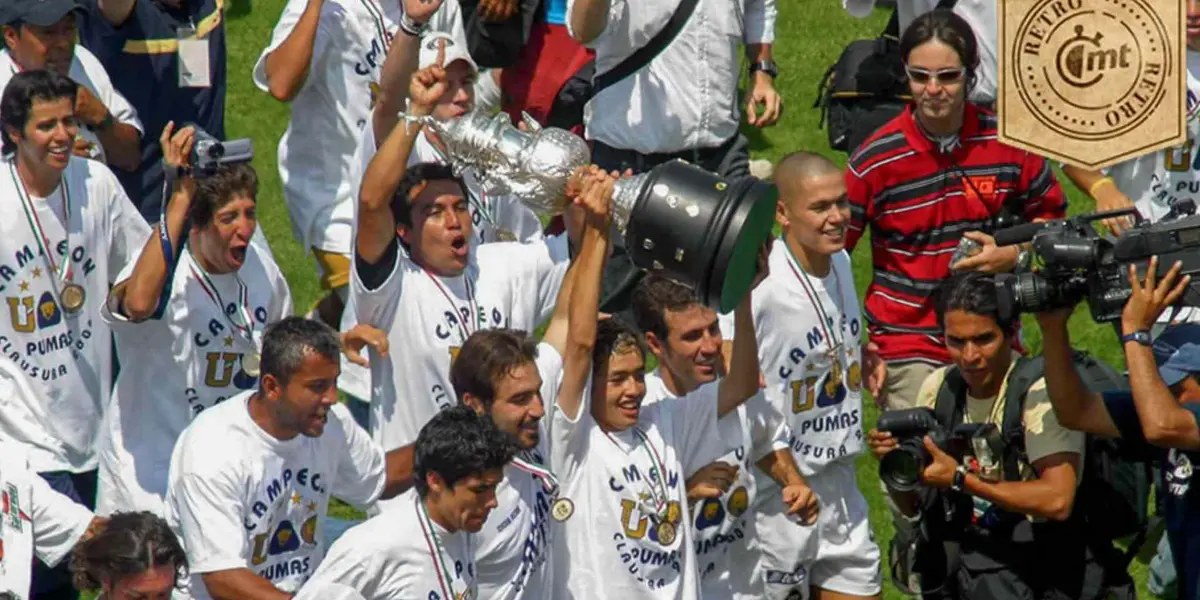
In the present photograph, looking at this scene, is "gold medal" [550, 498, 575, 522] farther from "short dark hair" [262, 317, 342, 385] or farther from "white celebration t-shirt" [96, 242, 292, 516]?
"white celebration t-shirt" [96, 242, 292, 516]

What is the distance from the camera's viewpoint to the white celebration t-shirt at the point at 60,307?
10.0m

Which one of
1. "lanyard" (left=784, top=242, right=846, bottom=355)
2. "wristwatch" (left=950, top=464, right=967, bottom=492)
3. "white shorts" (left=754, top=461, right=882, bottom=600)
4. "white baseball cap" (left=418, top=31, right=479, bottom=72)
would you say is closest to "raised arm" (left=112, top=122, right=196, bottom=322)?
"white baseball cap" (left=418, top=31, right=479, bottom=72)

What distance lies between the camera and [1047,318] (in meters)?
8.73

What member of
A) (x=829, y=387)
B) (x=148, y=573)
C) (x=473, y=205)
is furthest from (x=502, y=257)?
(x=148, y=573)

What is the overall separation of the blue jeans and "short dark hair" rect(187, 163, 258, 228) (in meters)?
1.15

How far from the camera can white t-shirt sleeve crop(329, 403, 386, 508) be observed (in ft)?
31.1

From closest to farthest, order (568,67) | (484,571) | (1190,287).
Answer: (1190,287)
(484,571)
(568,67)

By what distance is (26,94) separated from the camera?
9.94 metres

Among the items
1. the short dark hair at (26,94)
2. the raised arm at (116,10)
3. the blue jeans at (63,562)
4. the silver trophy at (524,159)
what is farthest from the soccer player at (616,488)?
the raised arm at (116,10)

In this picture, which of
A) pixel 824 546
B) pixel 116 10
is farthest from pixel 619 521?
pixel 116 10

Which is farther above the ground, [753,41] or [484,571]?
[753,41]

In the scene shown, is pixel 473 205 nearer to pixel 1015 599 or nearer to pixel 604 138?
pixel 604 138

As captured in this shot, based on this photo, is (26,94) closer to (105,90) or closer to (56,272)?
(56,272)

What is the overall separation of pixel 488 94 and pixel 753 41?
1.59 meters
